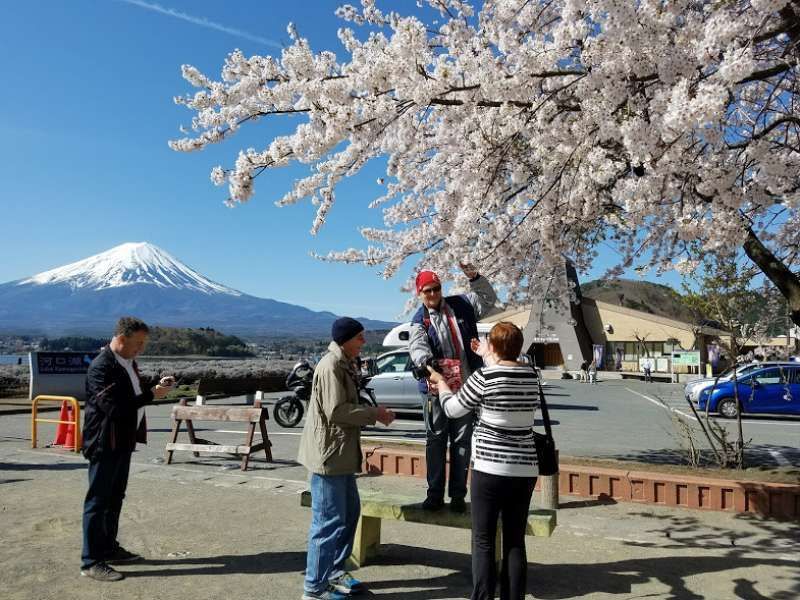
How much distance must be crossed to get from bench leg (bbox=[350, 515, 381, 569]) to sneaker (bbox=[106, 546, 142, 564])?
1651 millimetres

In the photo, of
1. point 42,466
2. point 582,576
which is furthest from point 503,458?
point 42,466

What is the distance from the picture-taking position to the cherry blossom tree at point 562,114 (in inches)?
201

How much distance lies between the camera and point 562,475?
734cm

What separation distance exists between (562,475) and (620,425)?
8063 mm

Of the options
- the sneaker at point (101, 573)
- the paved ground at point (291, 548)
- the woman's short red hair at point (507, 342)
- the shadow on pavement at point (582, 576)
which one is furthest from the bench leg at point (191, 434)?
the woman's short red hair at point (507, 342)

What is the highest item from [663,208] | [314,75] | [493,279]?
[314,75]

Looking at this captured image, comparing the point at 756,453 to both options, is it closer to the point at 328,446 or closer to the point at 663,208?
the point at 663,208

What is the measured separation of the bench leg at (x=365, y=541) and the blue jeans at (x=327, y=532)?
65cm

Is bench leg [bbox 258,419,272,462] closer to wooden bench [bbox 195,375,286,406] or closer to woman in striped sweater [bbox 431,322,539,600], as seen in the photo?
woman in striped sweater [bbox 431,322,539,600]

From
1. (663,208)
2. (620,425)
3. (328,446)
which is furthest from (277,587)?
(620,425)

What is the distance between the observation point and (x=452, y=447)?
475 cm

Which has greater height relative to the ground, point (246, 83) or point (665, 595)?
point (246, 83)

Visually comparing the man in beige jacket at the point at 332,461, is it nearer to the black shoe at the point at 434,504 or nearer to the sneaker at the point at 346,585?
the sneaker at the point at 346,585

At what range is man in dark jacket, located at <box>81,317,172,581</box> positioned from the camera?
14.9 feet
